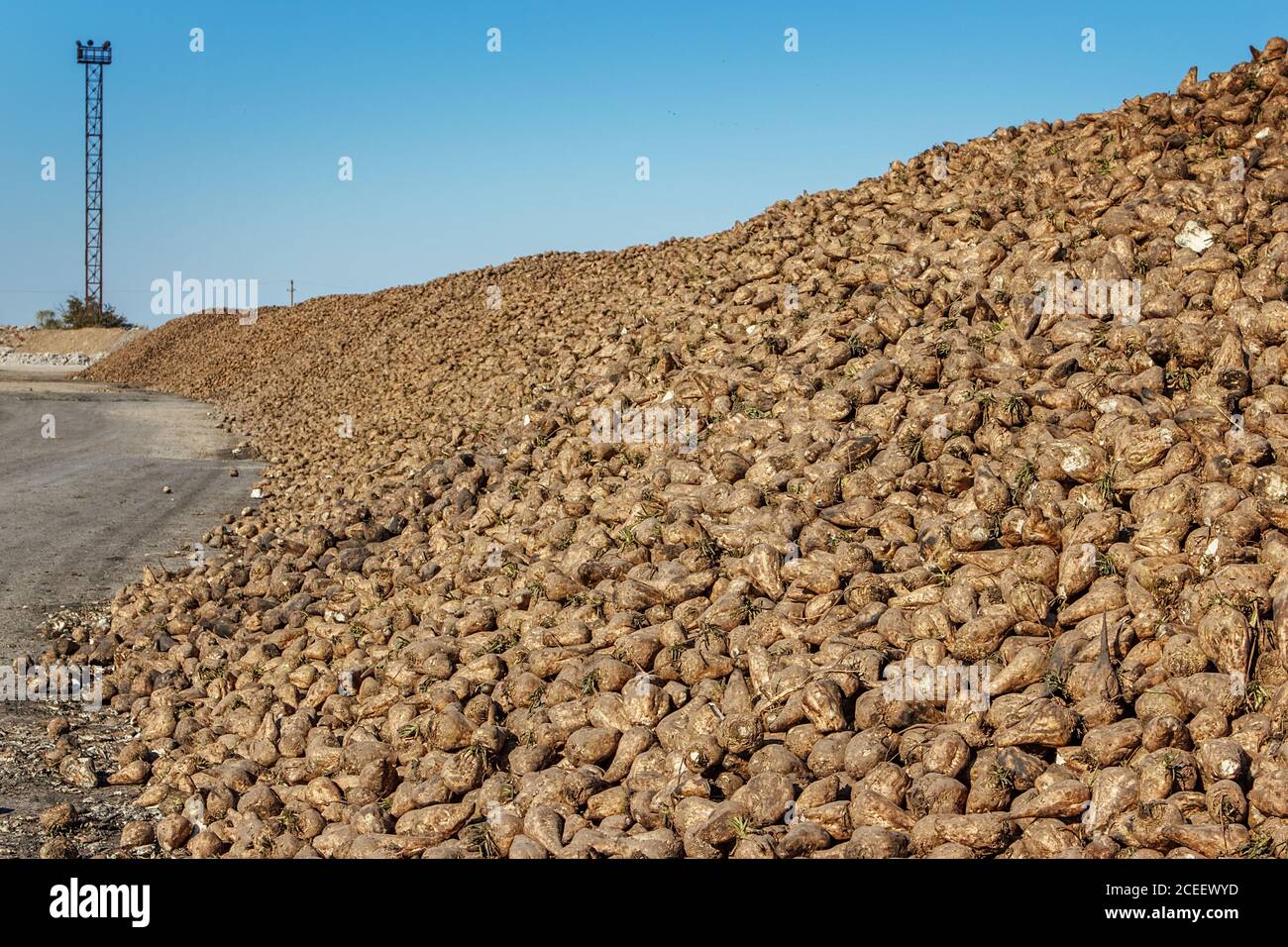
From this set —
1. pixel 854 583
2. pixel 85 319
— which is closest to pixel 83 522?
pixel 854 583

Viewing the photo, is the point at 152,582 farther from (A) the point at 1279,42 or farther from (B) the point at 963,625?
(A) the point at 1279,42

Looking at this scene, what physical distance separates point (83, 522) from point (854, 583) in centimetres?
1115

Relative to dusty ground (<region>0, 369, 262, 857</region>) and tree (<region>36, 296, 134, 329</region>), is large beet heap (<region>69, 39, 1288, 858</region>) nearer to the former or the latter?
dusty ground (<region>0, 369, 262, 857</region>)

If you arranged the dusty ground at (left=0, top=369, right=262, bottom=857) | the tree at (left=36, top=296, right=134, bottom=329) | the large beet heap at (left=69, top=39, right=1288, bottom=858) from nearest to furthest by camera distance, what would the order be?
the large beet heap at (left=69, top=39, right=1288, bottom=858), the dusty ground at (left=0, top=369, right=262, bottom=857), the tree at (left=36, top=296, right=134, bottom=329)

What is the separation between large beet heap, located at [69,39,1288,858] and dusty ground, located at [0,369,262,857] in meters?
0.44

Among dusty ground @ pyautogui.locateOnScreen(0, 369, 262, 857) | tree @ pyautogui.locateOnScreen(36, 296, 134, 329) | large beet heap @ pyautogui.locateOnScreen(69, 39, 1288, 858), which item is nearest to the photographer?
large beet heap @ pyautogui.locateOnScreen(69, 39, 1288, 858)

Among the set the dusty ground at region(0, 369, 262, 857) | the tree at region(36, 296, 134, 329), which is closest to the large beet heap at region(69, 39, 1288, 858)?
the dusty ground at region(0, 369, 262, 857)

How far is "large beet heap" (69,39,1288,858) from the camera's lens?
425cm

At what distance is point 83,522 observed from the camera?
41.8 feet

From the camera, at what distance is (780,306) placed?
9.50m

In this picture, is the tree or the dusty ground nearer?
the dusty ground

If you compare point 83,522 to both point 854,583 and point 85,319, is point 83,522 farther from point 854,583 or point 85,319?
point 85,319

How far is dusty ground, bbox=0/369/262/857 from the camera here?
6.09 meters

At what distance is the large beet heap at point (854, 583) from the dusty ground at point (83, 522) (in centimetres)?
44
